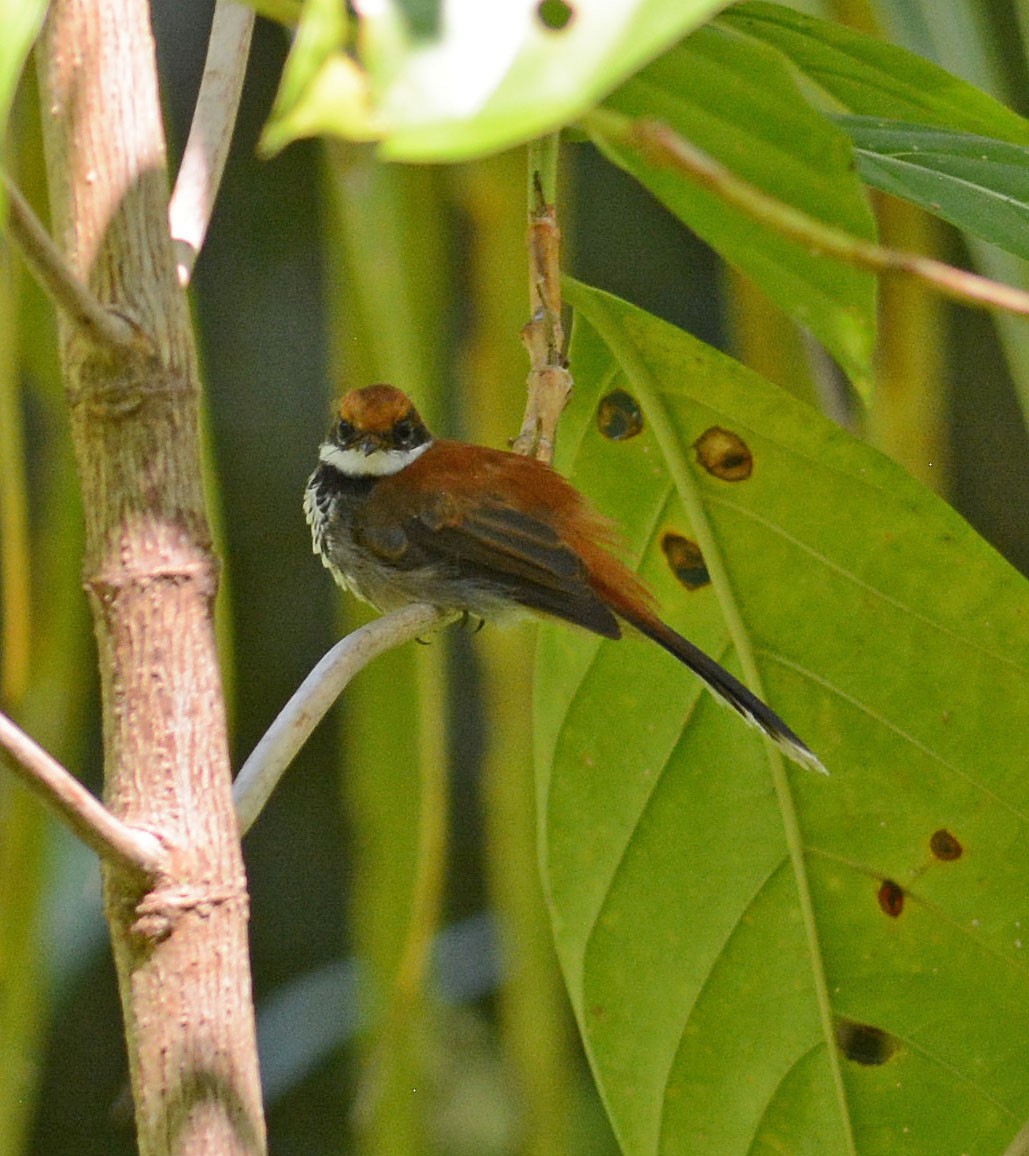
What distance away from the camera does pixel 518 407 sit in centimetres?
255

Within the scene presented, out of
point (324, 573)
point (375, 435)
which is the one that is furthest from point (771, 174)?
point (324, 573)

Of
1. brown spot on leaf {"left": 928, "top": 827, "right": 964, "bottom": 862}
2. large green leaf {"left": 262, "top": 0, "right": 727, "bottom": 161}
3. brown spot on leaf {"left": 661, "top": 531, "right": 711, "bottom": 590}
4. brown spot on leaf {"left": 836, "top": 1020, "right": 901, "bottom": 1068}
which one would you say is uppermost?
large green leaf {"left": 262, "top": 0, "right": 727, "bottom": 161}

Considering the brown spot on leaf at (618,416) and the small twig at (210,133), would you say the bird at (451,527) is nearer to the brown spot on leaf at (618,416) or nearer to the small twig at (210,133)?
the brown spot on leaf at (618,416)

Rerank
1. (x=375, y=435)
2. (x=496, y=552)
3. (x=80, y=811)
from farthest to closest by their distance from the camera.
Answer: (x=375, y=435) → (x=496, y=552) → (x=80, y=811)

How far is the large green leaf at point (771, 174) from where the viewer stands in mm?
1098

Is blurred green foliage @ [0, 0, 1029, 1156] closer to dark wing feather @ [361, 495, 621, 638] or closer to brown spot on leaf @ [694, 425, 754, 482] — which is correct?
dark wing feather @ [361, 495, 621, 638]

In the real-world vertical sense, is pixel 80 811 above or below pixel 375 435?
below

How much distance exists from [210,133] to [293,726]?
0.56 m

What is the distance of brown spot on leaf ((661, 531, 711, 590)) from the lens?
6.31 ft

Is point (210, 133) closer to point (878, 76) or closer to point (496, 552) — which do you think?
point (878, 76)

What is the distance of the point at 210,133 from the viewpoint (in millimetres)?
1346

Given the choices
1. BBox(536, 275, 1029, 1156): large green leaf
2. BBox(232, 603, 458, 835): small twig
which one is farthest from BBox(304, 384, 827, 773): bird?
BBox(232, 603, 458, 835): small twig

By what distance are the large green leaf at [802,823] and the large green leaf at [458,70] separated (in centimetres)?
121

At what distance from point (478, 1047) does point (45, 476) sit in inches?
85.0
